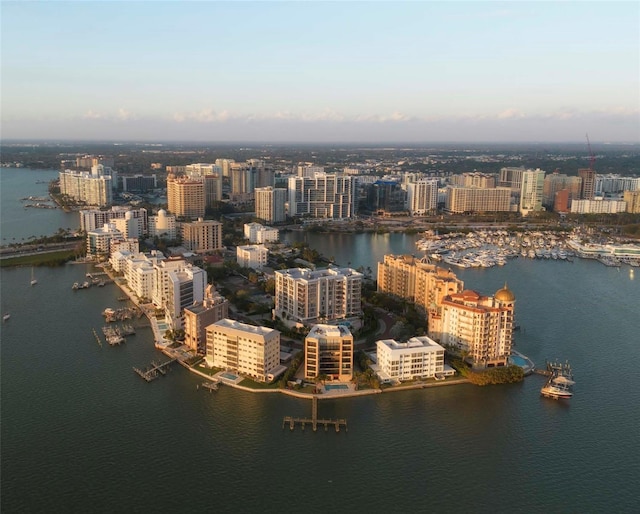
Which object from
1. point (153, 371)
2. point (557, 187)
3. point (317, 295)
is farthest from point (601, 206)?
point (153, 371)

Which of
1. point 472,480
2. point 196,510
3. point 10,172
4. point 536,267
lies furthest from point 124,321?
point 10,172

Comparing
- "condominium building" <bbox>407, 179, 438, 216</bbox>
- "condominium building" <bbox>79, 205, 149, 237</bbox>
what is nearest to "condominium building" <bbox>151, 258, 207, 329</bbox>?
"condominium building" <bbox>79, 205, 149, 237</bbox>

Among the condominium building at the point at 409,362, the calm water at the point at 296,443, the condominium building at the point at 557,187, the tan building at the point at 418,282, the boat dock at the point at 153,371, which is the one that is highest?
the condominium building at the point at 557,187

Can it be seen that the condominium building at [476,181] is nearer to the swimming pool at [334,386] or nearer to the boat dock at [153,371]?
the swimming pool at [334,386]

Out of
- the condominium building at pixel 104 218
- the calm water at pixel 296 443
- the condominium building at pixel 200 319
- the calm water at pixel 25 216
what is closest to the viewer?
the calm water at pixel 296 443

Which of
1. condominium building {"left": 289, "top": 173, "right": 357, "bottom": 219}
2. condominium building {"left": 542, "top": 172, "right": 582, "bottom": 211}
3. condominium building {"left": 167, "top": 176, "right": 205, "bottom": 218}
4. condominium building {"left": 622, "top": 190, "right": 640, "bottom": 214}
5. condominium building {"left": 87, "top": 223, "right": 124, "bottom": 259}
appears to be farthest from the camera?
condominium building {"left": 542, "top": 172, "right": 582, "bottom": 211}

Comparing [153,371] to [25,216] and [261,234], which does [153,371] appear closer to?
[261,234]

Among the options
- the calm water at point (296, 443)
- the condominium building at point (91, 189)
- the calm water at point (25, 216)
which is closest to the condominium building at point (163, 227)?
the calm water at point (25, 216)

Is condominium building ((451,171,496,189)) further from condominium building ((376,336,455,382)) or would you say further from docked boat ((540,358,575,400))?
condominium building ((376,336,455,382))
